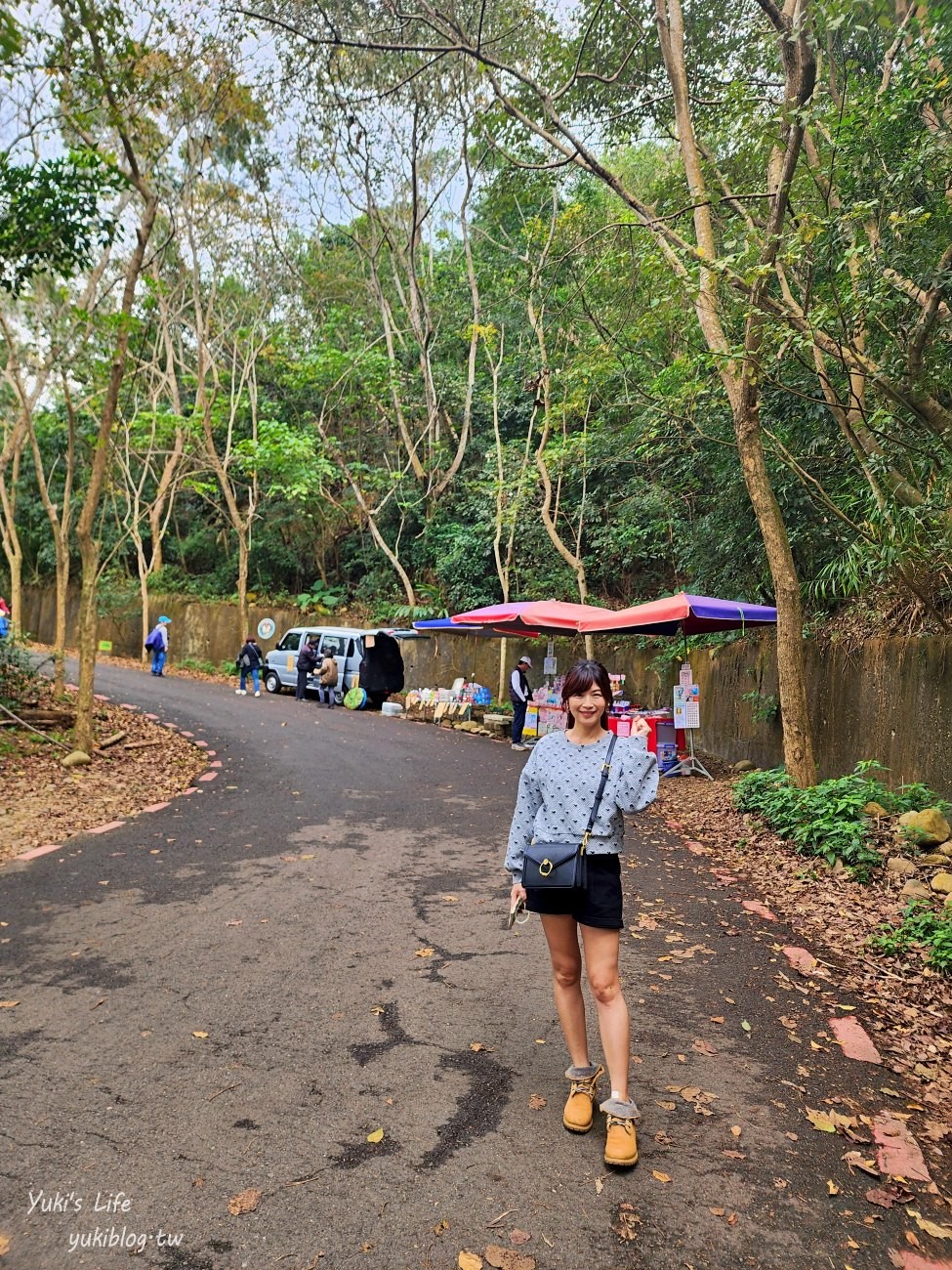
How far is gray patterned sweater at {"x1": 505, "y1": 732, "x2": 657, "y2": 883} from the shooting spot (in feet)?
10.3

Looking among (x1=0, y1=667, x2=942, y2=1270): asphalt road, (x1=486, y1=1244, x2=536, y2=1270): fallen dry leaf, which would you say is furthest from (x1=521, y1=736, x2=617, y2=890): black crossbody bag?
(x1=486, y1=1244, x2=536, y2=1270): fallen dry leaf

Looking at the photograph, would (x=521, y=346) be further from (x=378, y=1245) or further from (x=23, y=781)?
(x=378, y=1245)

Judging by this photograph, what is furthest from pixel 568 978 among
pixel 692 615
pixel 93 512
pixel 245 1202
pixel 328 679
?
pixel 328 679

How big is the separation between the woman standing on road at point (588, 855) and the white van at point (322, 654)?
1630cm

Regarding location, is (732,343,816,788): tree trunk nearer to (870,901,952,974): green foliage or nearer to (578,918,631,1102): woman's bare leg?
(870,901,952,974): green foliage

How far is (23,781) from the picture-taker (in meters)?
9.18

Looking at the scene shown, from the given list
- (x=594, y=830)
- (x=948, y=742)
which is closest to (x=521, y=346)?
(x=948, y=742)

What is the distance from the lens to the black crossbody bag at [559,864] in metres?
3.05

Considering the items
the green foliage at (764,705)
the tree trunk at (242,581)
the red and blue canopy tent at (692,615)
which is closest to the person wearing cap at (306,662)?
the tree trunk at (242,581)

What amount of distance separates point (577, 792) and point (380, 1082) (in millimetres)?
1389

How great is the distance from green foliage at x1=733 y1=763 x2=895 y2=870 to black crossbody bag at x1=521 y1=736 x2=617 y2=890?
4254mm

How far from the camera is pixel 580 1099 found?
10.2 ft

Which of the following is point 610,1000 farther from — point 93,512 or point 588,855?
point 93,512

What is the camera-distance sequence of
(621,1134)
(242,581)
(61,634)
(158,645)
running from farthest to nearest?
(242,581) → (158,645) → (61,634) → (621,1134)
